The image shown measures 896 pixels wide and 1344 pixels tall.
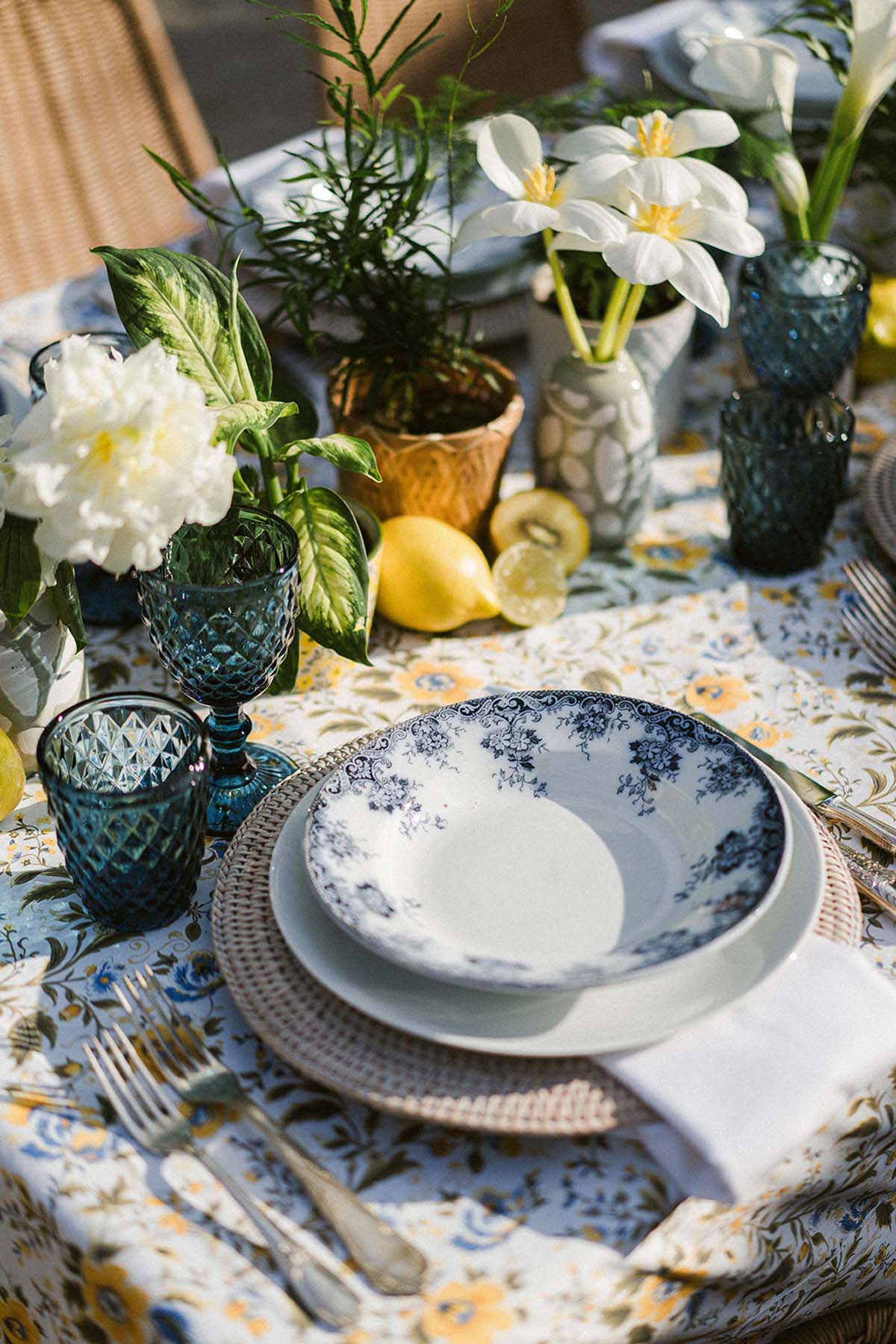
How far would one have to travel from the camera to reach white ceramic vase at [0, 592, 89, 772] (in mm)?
757

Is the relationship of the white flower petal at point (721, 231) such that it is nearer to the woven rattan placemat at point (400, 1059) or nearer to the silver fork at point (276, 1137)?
the woven rattan placemat at point (400, 1059)

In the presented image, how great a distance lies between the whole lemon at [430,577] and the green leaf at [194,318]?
172 mm

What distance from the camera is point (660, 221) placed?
842mm

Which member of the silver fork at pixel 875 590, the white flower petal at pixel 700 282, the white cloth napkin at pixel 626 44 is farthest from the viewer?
the white cloth napkin at pixel 626 44

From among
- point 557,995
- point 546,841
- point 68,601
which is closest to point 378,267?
point 68,601

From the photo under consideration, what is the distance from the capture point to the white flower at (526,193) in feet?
2.67

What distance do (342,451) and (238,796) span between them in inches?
8.5

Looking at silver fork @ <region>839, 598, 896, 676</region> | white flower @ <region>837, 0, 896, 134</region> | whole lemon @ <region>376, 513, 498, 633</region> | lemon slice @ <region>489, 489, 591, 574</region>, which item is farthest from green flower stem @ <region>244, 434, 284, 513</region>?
white flower @ <region>837, 0, 896, 134</region>

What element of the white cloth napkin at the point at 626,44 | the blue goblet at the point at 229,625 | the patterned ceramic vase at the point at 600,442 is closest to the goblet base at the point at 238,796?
the blue goblet at the point at 229,625

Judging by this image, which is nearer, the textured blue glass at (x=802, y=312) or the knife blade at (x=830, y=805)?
the knife blade at (x=830, y=805)

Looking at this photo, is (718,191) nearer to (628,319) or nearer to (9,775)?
(628,319)

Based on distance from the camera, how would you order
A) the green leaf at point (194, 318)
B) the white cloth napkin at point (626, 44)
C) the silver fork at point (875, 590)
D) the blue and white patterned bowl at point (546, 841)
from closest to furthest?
1. the blue and white patterned bowl at point (546, 841)
2. the green leaf at point (194, 318)
3. the silver fork at point (875, 590)
4. the white cloth napkin at point (626, 44)

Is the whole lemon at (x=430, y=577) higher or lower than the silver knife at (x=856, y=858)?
higher

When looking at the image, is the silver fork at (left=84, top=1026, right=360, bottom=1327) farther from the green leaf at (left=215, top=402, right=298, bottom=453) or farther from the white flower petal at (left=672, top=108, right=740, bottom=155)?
the white flower petal at (left=672, top=108, right=740, bottom=155)
